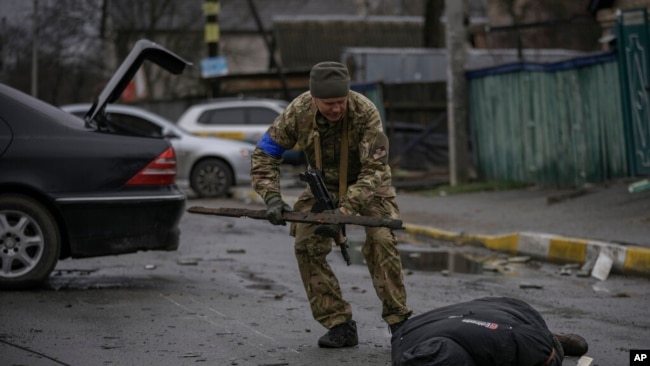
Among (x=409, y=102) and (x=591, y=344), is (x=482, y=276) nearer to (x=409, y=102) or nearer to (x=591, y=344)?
(x=591, y=344)

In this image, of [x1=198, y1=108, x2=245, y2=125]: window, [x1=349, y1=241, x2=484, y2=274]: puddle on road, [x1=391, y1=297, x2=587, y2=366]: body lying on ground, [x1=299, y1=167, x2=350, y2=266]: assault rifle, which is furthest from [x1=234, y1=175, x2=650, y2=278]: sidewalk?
[x1=198, y1=108, x2=245, y2=125]: window

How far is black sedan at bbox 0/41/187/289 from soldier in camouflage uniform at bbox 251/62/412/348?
2.44m

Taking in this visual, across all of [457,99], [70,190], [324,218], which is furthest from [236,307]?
[457,99]

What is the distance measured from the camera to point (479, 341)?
205 inches

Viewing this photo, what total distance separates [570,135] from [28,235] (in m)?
9.74

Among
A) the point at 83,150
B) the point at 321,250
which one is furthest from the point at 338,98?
the point at 83,150

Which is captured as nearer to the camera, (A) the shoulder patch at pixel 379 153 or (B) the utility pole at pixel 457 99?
(A) the shoulder patch at pixel 379 153

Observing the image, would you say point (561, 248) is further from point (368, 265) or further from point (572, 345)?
point (572, 345)

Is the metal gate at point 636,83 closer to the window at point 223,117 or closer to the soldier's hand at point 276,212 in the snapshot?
the soldier's hand at point 276,212

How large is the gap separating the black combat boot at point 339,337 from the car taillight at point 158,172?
283 centimetres

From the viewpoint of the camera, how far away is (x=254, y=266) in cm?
1069

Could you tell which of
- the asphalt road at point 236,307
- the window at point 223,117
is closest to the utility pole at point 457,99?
the window at point 223,117

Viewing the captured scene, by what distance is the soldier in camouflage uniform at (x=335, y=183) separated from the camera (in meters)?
6.38

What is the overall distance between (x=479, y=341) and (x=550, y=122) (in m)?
12.4
